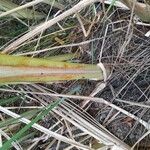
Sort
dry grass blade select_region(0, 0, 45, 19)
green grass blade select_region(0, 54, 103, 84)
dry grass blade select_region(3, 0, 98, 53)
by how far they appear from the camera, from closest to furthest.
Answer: green grass blade select_region(0, 54, 103, 84) < dry grass blade select_region(3, 0, 98, 53) < dry grass blade select_region(0, 0, 45, 19)

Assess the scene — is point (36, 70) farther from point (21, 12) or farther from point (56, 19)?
point (21, 12)

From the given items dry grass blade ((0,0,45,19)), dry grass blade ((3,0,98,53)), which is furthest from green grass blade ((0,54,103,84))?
dry grass blade ((0,0,45,19))

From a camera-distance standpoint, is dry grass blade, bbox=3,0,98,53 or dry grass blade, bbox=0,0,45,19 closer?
dry grass blade, bbox=3,0,98,53

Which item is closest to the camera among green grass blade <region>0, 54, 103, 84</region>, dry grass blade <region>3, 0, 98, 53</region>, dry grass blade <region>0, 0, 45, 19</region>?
green grass blade <region>0, 54, 103, 84</region>

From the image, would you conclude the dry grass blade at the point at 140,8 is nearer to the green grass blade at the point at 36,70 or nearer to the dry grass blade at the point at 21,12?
the green grass blade at the point at 36,70

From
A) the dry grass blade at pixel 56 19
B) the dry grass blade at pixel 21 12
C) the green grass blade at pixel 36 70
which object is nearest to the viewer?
the green grass blade at pixel 36 70

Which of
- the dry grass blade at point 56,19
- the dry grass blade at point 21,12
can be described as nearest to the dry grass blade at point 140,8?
the dry grass blade at point 56,19

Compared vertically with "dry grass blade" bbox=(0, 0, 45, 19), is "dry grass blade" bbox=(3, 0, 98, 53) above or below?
above

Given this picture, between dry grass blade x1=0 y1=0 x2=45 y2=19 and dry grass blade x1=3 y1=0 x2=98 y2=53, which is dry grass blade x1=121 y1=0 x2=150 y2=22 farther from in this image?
dry grass blade x1=0 y1=0 x2=45 y2=19

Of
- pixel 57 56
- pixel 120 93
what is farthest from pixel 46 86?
pixel 120 93

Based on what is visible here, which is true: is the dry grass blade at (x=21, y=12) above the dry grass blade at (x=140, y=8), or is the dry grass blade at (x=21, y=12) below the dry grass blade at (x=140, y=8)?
below

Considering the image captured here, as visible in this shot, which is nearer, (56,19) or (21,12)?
(56,19)

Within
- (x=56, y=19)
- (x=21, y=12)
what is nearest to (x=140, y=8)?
(x=56, y=19)

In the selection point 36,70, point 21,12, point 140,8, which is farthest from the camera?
point 21,12
